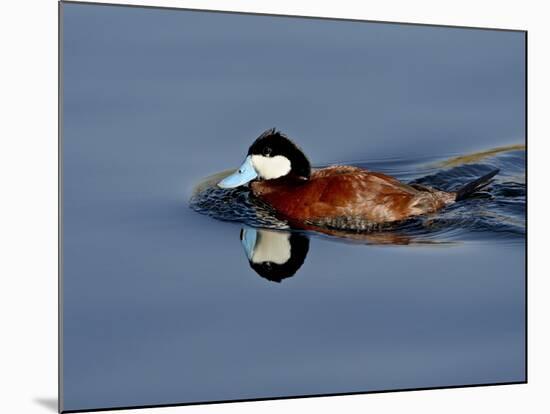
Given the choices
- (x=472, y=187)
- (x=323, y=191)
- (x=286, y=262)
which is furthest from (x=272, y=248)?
(x=472, y=187)

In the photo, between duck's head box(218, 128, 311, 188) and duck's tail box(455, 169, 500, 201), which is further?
duck's tail box(455, 169, 500, 201)

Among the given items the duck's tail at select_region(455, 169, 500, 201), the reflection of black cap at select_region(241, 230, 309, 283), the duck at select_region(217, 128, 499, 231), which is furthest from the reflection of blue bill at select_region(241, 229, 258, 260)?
the duck's tail at select_region(455, 169, 500, 201)

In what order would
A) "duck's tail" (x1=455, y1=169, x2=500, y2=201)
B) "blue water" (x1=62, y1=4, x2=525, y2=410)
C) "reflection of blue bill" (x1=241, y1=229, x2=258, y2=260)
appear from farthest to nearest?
1. "duck's tail" (x1=455, y1=169, x2=500, y2=201)
2. "reflection of blue bill" (x1=241, y1=229, x2=258, y2=260)
3. "blue water" (x1=62, y1=4, x2=525, y2=410)

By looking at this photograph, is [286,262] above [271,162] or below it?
below

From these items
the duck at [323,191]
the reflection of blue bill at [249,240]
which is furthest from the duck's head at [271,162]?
the reflection of blue bill at [249,240]

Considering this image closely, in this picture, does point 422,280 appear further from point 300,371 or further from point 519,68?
point 519,68

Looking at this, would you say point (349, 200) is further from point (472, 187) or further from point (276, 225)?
point (472, 187)

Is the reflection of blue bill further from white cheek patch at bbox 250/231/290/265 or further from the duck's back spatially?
the duck's back
